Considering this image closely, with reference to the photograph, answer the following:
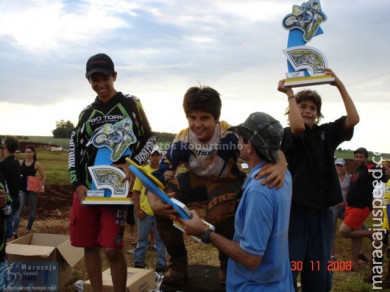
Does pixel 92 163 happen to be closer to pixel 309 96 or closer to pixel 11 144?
pixel 309 96

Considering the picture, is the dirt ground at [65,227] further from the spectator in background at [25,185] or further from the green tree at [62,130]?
the green tree at [62,130]

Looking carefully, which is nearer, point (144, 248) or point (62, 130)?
point (144, 248)

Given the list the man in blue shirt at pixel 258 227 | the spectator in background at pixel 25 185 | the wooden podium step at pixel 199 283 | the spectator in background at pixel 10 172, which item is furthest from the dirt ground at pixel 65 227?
the man in blue shirt at pixel 258 227

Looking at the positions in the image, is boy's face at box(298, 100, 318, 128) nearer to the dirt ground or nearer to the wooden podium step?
the wooden podium step

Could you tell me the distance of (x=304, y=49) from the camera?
3.03 m

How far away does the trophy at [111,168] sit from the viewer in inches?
Result: 123

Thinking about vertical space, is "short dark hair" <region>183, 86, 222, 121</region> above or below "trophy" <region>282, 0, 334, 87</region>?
below

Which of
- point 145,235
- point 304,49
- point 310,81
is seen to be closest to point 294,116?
point 310,81

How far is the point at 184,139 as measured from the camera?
10.4ft

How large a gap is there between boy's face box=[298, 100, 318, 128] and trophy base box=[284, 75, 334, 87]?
0.99 ft

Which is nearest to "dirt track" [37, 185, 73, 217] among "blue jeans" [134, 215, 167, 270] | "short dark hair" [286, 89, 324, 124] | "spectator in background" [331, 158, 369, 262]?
"blue jeans" [134, 215, 167, 270]

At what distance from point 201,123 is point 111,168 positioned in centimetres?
83

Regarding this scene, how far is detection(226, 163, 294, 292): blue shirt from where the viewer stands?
76.4 inches

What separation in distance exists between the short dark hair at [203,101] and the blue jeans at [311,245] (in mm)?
1031
